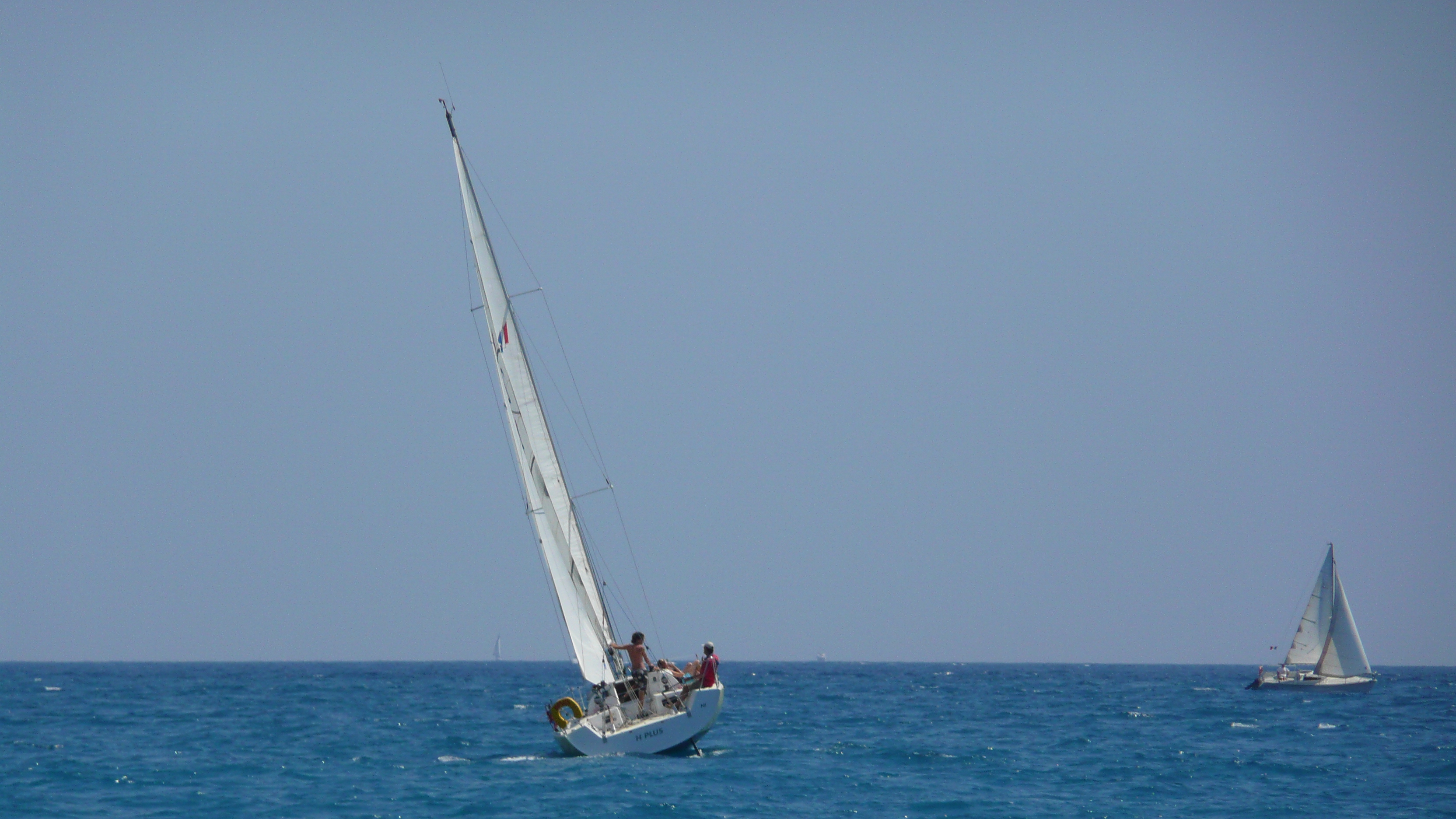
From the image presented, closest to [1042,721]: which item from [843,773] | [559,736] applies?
[843,773]

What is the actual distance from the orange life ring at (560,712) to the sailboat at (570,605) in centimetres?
2

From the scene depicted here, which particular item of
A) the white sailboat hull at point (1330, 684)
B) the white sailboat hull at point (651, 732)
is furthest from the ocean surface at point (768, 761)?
the white sailboat hull at point (1330, 684)

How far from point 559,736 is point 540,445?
7060 mm

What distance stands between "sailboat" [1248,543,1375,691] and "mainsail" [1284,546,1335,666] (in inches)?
0.9

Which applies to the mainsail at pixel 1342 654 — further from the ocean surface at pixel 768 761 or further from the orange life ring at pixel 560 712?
the orange life ring at pixel 560 712

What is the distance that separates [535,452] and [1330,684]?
173 feet

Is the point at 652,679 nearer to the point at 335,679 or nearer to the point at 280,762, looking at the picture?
the point at 280,762

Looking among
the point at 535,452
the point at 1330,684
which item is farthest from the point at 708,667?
the point at 1330,684

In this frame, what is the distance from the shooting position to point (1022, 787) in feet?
97.9

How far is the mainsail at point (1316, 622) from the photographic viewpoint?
232 ft

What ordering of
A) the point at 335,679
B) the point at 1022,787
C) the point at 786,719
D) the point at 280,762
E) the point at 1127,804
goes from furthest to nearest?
the point at 335,679, the point at 786,719, the point at 280,762, the point at 1022,787, the point at 1127,804

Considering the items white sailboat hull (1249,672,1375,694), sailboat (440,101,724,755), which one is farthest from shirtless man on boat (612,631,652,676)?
white sailboat hull (1249,672,1375,694)

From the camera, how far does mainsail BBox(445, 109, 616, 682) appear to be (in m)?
32.5

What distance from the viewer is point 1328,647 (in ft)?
229
